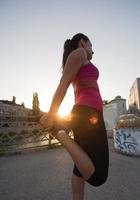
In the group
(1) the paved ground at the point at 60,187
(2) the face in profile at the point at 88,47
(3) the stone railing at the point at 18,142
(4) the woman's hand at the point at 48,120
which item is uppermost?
(2) the face in profile at the point at 88,47

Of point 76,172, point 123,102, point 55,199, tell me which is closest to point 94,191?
point 55,199

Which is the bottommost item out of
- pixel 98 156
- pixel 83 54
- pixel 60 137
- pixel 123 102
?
pixel 98 156

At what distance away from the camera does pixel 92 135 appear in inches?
70.0

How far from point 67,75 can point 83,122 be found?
0.40 metres

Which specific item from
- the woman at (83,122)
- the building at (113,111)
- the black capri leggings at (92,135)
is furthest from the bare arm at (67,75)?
the building at (113,111)

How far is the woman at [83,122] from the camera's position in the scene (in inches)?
68.4

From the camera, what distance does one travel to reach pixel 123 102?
51594 millimetres

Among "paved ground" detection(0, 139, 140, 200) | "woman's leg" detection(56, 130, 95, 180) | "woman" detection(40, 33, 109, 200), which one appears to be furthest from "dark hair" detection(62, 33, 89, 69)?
"paved ground" detection(0, 139, 140, 200)

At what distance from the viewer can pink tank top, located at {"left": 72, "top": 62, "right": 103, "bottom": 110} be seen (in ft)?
6.11

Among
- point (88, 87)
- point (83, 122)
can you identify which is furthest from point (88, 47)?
point (83, 122)

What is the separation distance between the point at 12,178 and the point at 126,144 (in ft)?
19.4

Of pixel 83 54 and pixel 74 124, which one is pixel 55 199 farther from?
pixel 83 54

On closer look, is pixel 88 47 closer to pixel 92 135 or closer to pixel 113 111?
pixel 92 135

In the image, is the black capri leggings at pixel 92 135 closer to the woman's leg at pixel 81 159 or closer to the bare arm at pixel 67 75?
the woman's leg at pixel 81 159
